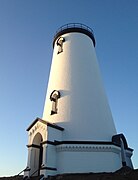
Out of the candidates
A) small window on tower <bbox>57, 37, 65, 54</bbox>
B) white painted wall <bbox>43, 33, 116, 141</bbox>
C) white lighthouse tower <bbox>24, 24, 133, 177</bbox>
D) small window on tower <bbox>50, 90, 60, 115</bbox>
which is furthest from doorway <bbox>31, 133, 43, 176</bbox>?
small window on tower <bbox>57, 37, 65, 54</bbox>

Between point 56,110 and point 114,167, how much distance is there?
6.13m

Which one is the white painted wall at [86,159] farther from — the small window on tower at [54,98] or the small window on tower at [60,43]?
the small window on tower at [60,43]

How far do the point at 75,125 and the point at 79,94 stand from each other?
8.55ft

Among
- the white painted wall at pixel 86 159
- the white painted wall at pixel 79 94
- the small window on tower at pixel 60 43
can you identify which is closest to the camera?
the white painted wall at pixel 86 159

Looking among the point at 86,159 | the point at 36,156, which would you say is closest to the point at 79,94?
the point at 86,159

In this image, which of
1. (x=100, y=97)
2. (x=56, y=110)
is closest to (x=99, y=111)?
(x=100, y=97)

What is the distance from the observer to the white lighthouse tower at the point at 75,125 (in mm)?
14195

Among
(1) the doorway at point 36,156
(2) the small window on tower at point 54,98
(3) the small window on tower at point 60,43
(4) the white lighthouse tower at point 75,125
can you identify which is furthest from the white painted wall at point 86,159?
(3) the small window on tower at point 60,43

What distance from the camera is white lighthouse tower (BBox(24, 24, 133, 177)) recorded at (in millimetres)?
14195

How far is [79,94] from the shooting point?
16.8 m

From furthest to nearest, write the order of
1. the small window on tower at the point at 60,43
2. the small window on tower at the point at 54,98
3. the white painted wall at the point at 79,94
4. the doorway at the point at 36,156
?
the small window on tower at the point at 60,43, the small window on tower at the point at 54,98, the white painted wall at the point at 79,94, the doorway at the point at 36,156

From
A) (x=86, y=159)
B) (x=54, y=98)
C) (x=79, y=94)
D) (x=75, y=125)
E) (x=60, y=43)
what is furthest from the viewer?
(x=60, y=43)

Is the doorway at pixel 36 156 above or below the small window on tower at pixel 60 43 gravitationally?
below

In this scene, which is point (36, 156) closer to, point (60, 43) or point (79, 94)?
point (79, 94)
